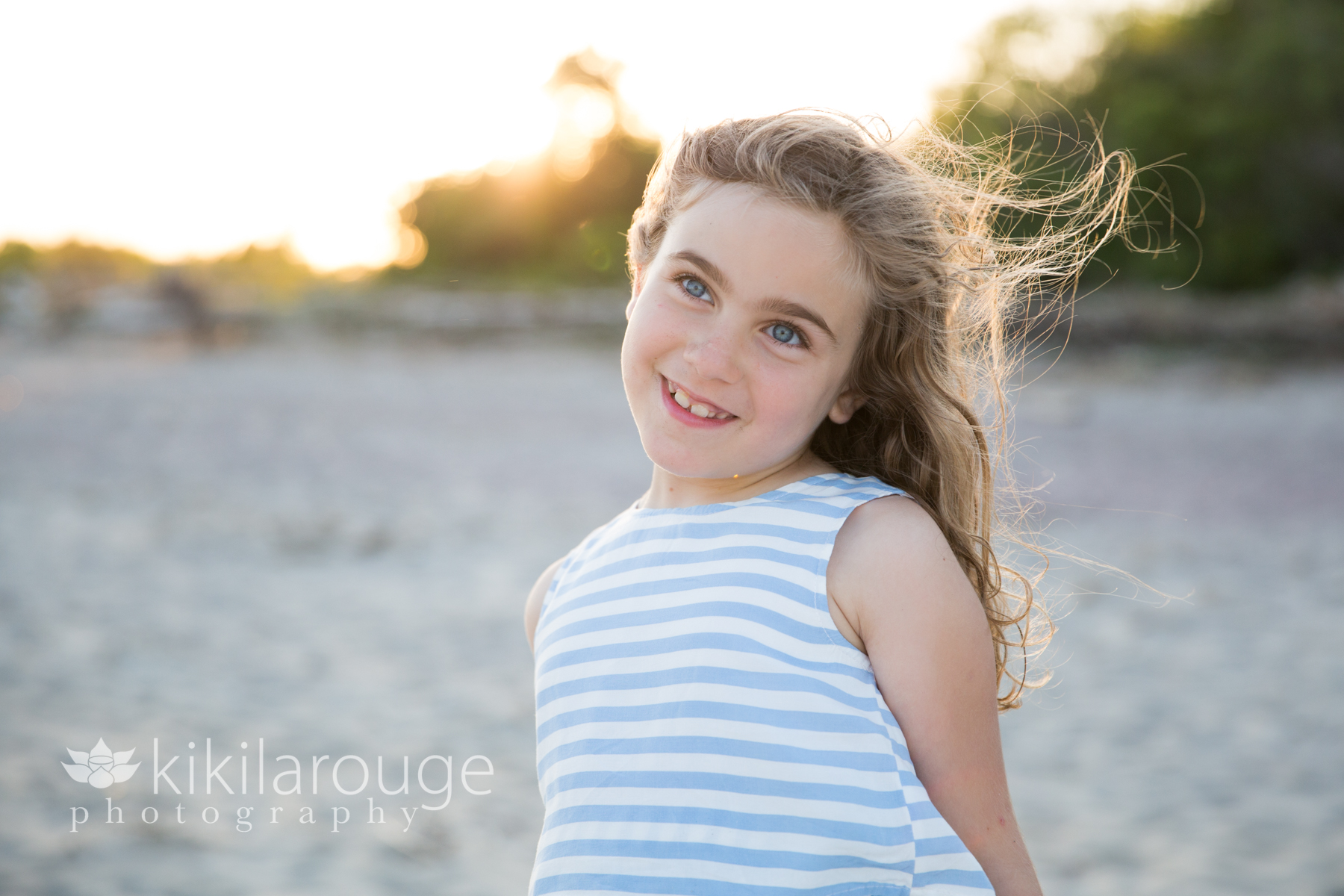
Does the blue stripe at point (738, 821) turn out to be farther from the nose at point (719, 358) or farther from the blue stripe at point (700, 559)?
the nose at point (719, 358)

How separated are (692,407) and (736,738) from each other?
43cm

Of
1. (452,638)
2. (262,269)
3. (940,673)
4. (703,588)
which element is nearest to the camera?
(940,673)

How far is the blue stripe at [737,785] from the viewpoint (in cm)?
109

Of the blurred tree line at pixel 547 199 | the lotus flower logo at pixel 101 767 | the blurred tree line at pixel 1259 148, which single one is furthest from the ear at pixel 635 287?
the blurred tree line at pixel 547 199

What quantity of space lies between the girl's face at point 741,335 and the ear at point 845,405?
0.15ft

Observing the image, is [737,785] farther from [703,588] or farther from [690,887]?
[703,588]

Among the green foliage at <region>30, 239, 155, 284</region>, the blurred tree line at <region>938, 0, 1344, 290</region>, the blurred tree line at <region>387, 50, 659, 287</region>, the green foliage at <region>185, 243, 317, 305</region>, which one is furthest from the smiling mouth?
the blurred tree line at <region>387, 50, 659, 287</region>

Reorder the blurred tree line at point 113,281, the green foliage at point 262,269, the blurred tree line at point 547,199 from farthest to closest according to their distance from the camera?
the blurred tree line at point 547,199, the green foliage at point 262,269, the blurred tree line at point 113,281

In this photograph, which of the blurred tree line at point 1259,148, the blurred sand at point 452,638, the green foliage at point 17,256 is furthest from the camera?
the green foliage at point 17,256

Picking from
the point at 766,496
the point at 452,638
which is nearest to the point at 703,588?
the point at 766,496

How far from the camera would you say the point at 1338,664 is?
4195 millimetres

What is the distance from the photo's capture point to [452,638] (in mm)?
4703

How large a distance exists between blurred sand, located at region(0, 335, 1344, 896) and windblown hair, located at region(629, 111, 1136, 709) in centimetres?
146

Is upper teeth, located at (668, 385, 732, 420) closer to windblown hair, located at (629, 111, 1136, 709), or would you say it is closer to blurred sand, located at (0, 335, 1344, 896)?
windblown hair, located at (629, 111, 1136, 709)
